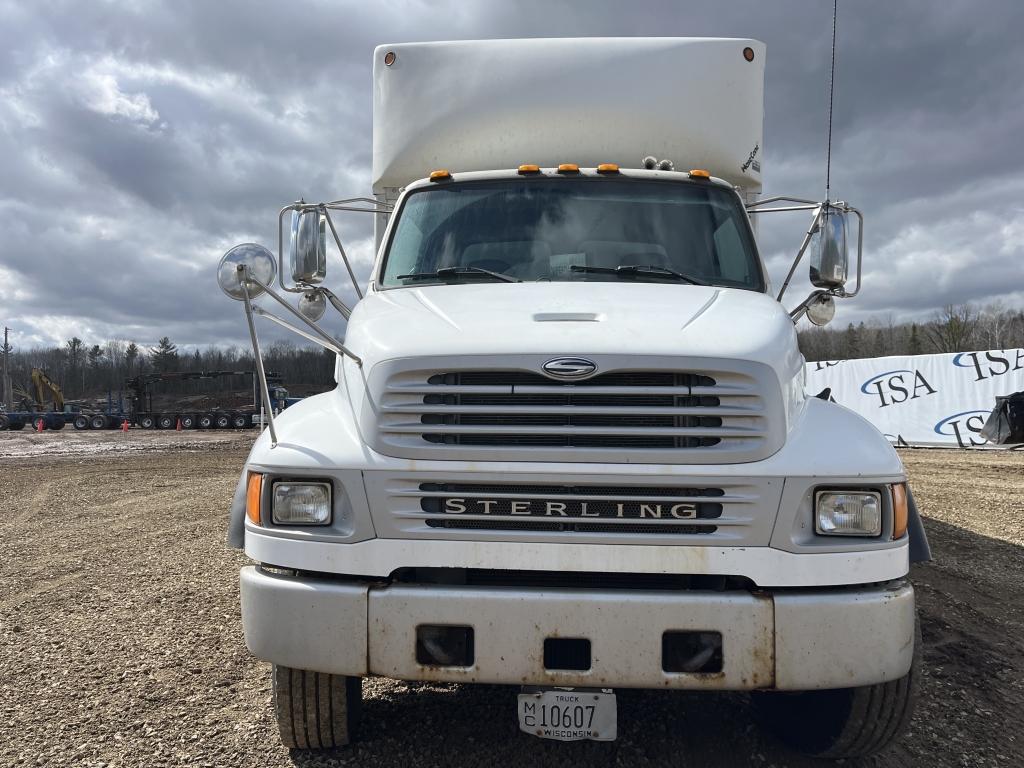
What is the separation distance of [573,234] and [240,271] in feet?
6.24

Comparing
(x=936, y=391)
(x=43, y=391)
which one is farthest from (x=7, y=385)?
(x=936, y=391)

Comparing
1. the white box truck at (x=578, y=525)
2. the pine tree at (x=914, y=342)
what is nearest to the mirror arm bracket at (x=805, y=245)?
the white box truck at (x=578, y=525)

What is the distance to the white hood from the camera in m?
2.78

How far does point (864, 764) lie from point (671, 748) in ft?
2.60

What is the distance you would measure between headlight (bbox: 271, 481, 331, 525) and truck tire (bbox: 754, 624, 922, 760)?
210 centimetres

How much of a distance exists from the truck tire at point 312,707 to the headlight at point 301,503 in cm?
63

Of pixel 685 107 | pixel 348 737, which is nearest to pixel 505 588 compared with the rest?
pixel 348 737

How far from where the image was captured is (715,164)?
5180 mm

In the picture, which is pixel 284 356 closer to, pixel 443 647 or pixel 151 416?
pixel 151 416

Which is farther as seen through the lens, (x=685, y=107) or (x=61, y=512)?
(x=61, y=512)

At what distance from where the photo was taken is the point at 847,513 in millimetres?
2695

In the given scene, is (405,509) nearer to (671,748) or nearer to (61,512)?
(671,748)

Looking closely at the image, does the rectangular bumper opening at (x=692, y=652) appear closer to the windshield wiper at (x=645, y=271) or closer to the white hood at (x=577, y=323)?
the white hood at (x=577, y=323)

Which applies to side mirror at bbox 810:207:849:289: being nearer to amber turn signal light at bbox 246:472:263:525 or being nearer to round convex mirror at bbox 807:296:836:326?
round convex mirror at bbox 807:296:836:326
